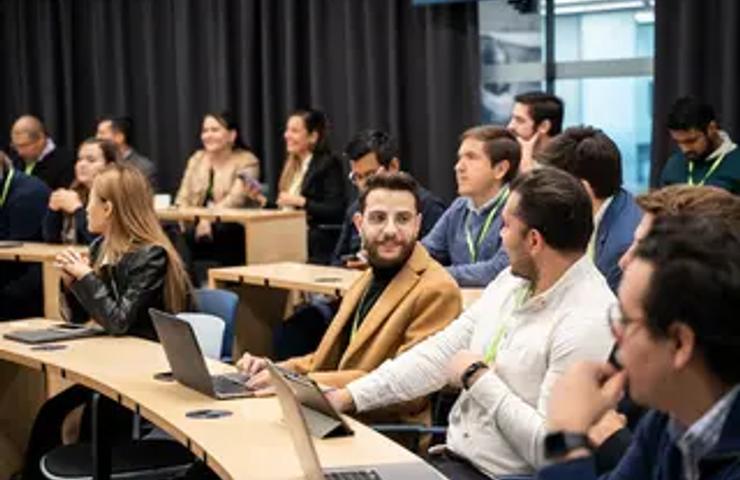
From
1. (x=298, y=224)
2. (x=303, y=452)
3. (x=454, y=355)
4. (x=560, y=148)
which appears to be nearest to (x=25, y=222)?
(x=298, y=224)

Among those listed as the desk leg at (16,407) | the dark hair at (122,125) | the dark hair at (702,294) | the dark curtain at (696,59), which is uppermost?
the dark curtain at (696,59)

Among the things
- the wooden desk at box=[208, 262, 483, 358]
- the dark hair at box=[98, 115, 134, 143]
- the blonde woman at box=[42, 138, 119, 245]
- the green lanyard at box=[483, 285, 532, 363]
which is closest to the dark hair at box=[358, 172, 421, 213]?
the green lanyard at box=[483, 285, 532, 363]

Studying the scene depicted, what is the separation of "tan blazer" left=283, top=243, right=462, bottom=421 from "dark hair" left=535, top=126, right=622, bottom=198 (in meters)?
0.91

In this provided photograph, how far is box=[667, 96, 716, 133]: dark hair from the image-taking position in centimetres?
605

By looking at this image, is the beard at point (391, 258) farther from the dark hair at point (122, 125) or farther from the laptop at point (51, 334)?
the dark hair at point (122, 125)

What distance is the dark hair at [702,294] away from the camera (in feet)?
5.49

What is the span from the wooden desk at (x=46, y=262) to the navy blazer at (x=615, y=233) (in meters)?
3.18

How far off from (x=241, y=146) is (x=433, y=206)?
111 inches

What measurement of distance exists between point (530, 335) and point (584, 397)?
Answer: 931 millimetres

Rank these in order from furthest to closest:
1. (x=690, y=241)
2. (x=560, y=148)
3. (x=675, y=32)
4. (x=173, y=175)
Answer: (x=173, y=175) → (x=675, y=32) → (x=560, y=148) → (x=690, y=241)

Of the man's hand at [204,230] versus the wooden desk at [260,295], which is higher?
the man's hand at [204,230]

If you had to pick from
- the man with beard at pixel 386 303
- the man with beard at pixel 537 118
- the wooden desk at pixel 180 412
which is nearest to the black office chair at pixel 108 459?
the wooden desk at pixel 180 412

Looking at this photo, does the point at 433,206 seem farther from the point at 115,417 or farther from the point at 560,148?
the point at 115,417

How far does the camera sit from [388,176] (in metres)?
3.88
